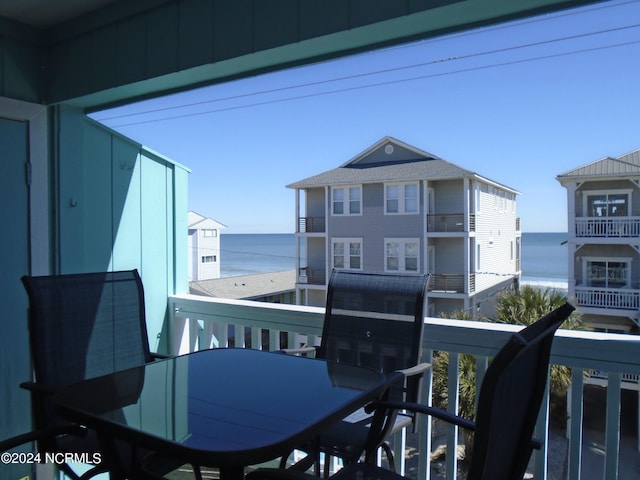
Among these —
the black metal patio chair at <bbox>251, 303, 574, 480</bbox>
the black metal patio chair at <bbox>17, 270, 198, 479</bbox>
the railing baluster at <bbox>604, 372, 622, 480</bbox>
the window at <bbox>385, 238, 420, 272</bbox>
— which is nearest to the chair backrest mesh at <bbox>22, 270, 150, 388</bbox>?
the black metal patio chair at <bbox>17, 270, 198, 479</bbox>

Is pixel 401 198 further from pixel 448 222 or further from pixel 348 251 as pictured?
pixel 348 251

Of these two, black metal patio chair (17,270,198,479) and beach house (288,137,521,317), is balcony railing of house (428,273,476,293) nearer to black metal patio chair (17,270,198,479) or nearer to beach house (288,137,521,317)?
beach house (288,137,521,317)

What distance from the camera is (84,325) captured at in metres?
1.87

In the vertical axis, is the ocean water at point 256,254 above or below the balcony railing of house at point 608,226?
below

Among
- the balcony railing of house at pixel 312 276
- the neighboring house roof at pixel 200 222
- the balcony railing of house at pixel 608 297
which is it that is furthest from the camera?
the balcony railing of house at pixel 312 276

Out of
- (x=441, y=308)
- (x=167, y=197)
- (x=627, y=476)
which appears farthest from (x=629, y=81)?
(x=167, y=197)

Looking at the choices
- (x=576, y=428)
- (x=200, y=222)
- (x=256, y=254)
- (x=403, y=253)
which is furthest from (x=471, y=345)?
(x=256, y=254)

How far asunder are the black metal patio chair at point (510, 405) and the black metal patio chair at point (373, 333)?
2.31 ft

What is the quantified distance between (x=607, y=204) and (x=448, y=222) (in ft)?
13.5

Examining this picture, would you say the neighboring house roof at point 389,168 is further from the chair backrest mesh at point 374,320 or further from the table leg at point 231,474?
the table leg at point 231,474

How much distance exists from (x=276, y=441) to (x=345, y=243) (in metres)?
11.6

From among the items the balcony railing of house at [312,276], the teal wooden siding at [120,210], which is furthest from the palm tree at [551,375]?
the balcony railing of house at [312,276]

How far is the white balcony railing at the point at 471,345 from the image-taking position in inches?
63.4

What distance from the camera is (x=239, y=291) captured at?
39.1 ft
